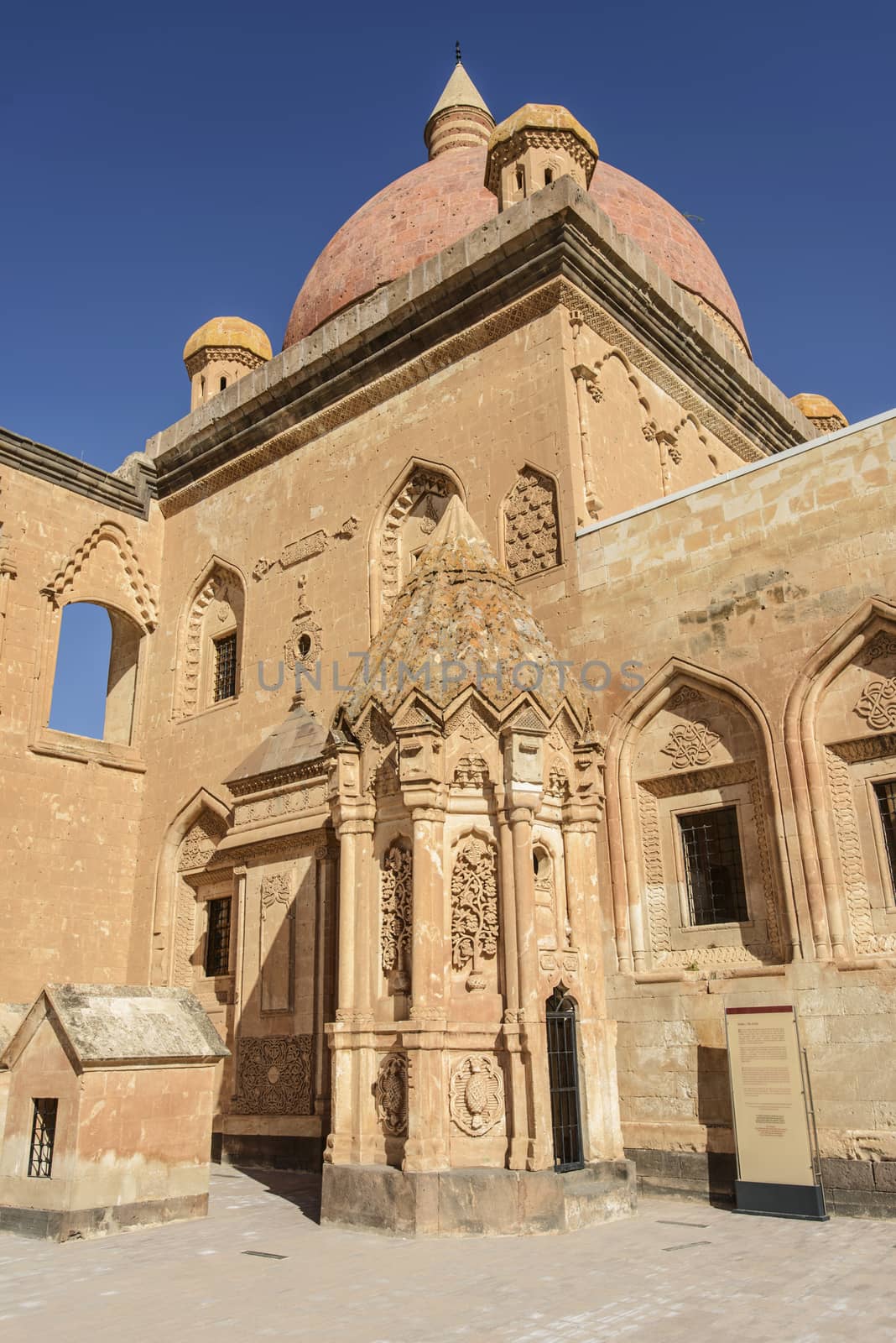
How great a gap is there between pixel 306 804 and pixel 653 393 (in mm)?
6701

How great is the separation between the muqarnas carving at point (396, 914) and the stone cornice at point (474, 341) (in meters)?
7.04

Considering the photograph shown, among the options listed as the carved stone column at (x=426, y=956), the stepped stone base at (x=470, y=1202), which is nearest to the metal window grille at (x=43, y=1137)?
the stepped stone base at (x=470, y=1202)

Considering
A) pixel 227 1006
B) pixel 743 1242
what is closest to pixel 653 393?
pixel 227 1006

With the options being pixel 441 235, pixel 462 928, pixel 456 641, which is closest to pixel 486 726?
pixel 456 641

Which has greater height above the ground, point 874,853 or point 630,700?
point 630,700

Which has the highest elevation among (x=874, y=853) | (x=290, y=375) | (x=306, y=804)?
(x=290, y=375)

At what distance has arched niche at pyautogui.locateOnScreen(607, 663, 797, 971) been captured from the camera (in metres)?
9.03

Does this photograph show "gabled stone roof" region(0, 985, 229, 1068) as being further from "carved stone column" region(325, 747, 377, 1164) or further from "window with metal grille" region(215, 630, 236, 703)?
"window with metal grille" region(215, 630, 236, 703)

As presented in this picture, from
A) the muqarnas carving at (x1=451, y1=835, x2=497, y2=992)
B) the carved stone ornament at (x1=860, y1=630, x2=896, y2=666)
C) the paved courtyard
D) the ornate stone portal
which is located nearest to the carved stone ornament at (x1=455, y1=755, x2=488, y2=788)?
the ornate stone portal

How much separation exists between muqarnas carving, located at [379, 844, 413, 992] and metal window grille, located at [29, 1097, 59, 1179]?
2.38 metres

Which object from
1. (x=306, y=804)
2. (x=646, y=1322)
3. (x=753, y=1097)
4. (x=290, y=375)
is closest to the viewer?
(x=646, y=1322)

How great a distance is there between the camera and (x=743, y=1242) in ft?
21.0

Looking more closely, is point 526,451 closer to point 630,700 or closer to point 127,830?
point 630,700

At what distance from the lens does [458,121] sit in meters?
21.5
